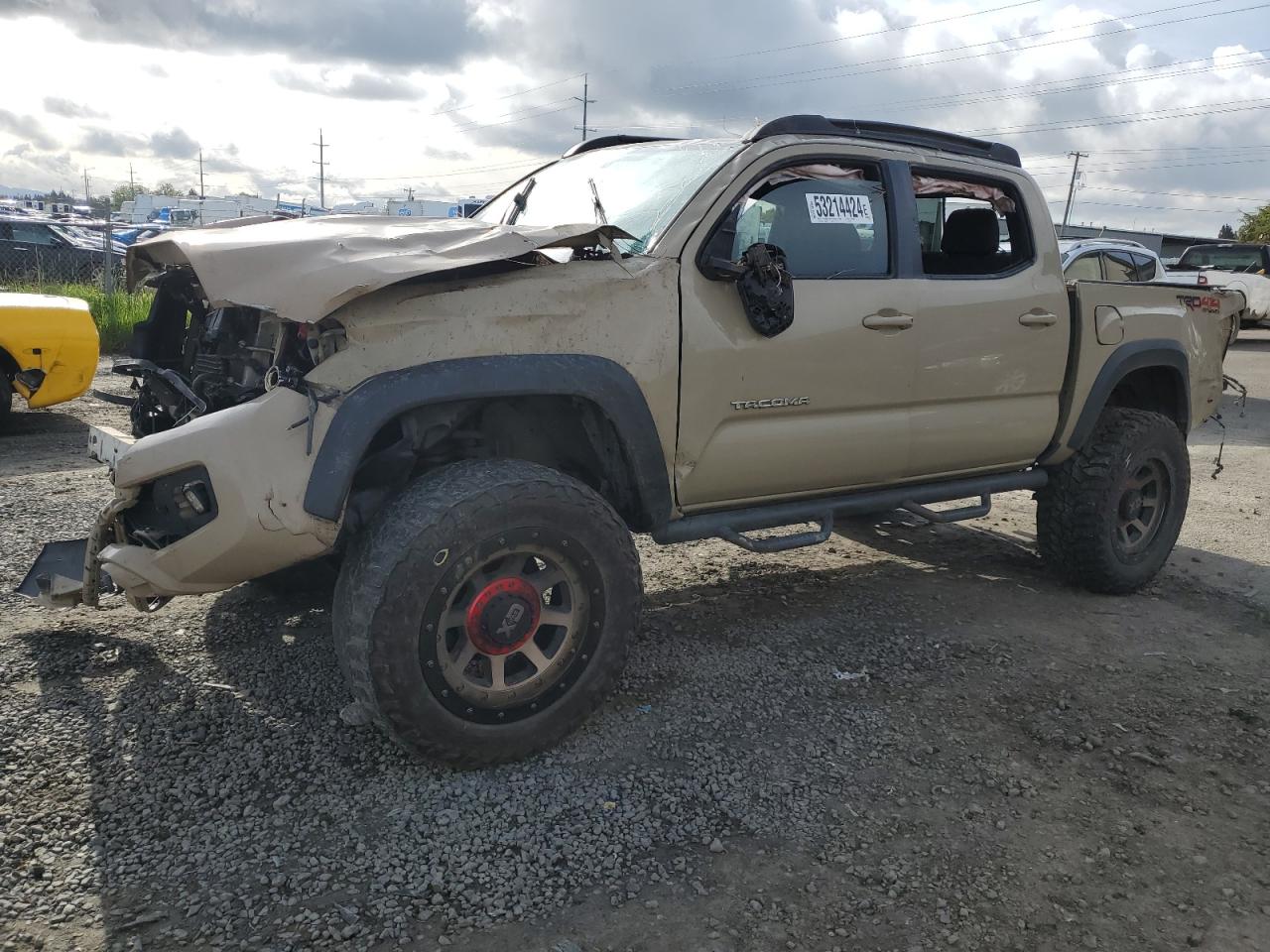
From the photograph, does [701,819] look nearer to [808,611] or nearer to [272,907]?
[272,907]

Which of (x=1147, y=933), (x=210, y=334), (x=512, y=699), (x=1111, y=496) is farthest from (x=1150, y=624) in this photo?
(x=210, y=334)

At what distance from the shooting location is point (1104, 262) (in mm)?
11086

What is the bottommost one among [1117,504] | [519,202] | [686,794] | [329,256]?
[686,794]

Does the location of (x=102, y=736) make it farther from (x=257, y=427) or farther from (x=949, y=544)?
(x=949, y=544)

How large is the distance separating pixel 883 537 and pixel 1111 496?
150 cm

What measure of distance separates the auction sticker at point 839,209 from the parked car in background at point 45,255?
12.9 m

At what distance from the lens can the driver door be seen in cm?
340

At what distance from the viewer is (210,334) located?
360 cm

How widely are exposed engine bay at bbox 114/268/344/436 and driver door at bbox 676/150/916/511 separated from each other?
1259mm

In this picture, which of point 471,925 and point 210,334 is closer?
point 471,925

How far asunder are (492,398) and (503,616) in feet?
2.23

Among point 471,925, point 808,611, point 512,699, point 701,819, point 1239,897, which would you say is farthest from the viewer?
point 808,611

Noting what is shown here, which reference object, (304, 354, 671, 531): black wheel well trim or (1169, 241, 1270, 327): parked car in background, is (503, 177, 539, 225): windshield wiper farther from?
(1169, 241, 1270, 327): parked car in background

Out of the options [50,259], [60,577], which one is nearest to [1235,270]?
[60,577]
